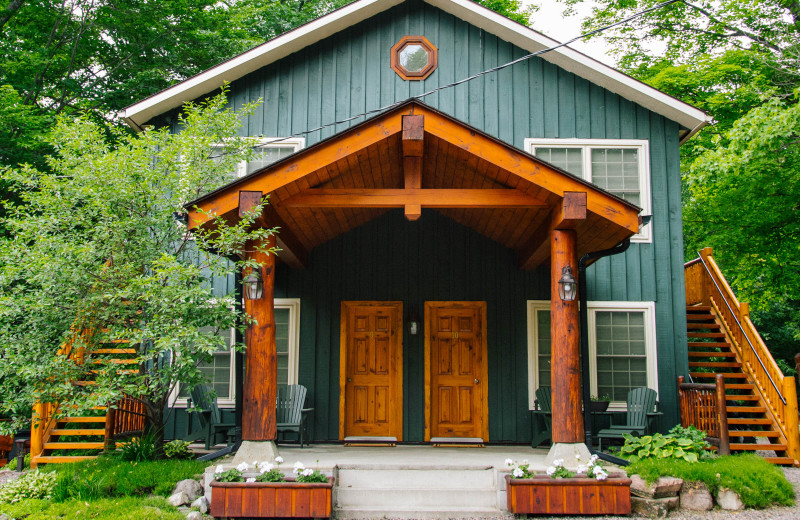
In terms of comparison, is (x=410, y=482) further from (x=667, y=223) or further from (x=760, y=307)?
(x=760, y=307)

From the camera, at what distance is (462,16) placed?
962 cm

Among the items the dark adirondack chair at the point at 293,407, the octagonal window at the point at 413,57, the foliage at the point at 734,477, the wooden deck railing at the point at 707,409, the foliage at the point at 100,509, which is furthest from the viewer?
the octagonal window at the point at 413,57

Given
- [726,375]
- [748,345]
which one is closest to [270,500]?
[726,375]

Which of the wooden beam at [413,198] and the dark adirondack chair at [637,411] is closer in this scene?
the wooden beam at [413,198]

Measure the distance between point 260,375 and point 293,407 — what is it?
2.25 m

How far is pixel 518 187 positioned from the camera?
677 centimetres

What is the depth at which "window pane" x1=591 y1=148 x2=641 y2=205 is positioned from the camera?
935 cm

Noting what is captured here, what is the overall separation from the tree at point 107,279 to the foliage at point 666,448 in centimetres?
451

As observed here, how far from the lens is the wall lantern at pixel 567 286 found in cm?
636

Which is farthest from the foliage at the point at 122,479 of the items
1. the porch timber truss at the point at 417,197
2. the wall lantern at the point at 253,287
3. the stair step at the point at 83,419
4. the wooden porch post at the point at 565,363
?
the wooden porch post at the point at 565,363

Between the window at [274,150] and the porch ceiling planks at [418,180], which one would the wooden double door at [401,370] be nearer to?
the porch ceiling planks at [418,180]

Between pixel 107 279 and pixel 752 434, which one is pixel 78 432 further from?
pixel 752 434

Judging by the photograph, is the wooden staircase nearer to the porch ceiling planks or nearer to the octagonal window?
the porch ceiling planks

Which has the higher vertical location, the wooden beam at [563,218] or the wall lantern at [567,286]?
the wooden beam at [563,218]
